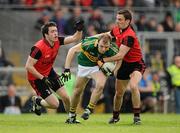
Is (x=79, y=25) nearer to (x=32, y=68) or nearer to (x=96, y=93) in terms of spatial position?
(x=32, y=68)

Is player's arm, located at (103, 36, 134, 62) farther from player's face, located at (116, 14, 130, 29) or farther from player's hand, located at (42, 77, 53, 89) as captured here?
player's hand, located at (42, 77, 53, 89)

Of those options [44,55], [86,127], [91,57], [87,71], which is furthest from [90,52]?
[86,127]

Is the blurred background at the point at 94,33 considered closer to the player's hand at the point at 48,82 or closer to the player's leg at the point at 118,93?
the player's leg at the point at 118,93

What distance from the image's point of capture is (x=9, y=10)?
30.4 m

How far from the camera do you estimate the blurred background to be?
26.8 meters

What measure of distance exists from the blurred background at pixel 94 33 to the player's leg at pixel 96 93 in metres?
7.61

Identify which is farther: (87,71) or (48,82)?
(87,71)

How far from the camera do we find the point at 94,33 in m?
28.0

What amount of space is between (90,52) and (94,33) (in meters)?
9.64

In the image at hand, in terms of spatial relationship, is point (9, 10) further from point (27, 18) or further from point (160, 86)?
point (160, 86)

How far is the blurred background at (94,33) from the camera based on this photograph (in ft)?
87.9

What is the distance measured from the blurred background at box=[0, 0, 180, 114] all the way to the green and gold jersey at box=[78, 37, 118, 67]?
Result: 7404 mm

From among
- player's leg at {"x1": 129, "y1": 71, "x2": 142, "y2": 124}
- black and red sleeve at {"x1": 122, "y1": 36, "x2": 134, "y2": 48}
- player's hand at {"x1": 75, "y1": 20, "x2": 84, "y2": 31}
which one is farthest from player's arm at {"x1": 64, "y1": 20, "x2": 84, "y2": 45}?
player's leg at {"x1": 129, "y1": 71, "x2": 142, "y2": 124}

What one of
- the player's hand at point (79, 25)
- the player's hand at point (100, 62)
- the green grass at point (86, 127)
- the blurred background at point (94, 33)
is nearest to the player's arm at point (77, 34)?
the player's hand at point (79, 25)
